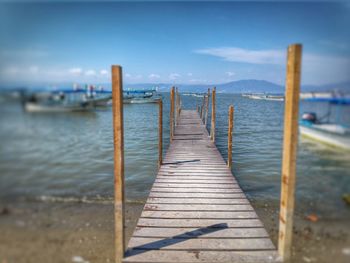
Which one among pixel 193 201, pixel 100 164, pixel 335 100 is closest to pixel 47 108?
pixel 193 201

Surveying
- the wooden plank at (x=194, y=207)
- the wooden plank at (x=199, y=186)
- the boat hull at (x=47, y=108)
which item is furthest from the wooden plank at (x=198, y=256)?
the wooden plank at (x=199, y=186)

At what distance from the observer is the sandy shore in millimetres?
4133

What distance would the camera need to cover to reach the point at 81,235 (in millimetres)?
→ 5691

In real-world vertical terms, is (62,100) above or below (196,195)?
above

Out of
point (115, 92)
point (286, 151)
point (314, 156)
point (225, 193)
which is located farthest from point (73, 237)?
point (314, 156)

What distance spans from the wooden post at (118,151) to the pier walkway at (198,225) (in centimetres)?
33

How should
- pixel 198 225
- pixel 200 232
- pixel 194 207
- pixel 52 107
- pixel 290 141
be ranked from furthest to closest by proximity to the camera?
pixel 194 207 → pixel 198 225 → pixel 200 232 → pixel 52 107 → pixel 290 141

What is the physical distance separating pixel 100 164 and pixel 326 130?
9.13 m

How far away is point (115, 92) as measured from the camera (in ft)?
10.9

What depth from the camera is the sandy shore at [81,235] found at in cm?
413

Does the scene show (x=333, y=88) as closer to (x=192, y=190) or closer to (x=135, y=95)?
(x=192, y=190)

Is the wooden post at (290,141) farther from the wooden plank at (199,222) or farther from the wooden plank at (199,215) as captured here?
the wooden plank at (199,215)

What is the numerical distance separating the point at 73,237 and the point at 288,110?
5.05 m

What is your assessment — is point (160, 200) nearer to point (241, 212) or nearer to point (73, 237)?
point (241, 212)
